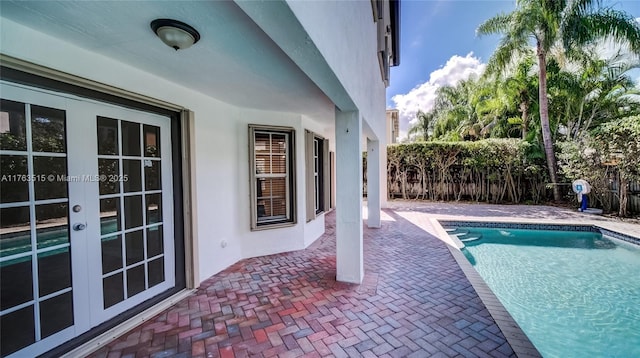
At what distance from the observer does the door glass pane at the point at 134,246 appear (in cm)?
303

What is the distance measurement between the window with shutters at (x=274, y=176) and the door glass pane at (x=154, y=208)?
182 centimetres

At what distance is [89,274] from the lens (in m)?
2.63

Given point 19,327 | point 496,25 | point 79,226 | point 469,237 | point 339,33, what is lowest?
point 469,237

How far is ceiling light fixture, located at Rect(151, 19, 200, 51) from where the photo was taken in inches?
76.5

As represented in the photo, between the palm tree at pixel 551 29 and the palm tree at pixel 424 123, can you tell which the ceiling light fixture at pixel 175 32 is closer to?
the palm tree at pixel 551 29

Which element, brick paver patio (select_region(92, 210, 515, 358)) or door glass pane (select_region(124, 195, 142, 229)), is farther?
door glass pane (select_region(124, 195, 142, 229))

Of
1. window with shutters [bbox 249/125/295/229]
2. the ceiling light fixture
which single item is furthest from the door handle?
window with shutters [bbox 249/125/295/229]

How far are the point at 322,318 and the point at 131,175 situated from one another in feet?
8.92

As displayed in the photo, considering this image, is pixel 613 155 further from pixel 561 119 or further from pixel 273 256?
pixel 273 256

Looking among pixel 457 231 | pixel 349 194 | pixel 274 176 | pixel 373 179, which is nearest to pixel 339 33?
pixel 349 194

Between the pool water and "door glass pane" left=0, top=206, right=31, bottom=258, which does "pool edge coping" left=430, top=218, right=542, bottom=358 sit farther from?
"door glass pane" left=0, top=206, right=31, bottom=258

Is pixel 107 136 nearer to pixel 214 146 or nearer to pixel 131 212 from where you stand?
pixel 131 212

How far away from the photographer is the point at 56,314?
2.47 meters

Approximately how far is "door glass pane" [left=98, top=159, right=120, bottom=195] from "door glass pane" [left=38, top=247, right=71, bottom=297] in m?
0.65
